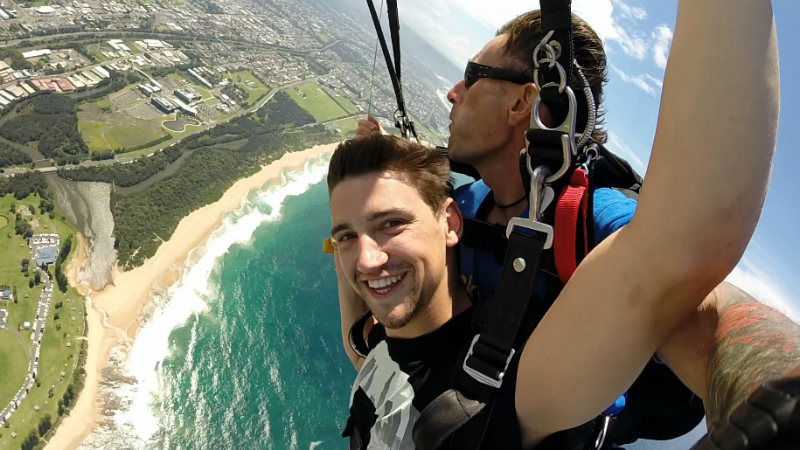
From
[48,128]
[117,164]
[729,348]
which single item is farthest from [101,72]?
[729,348]

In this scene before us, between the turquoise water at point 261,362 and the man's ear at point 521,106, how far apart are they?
15.1 m

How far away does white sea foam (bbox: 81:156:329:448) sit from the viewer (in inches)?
501

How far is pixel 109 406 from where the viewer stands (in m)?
13.0

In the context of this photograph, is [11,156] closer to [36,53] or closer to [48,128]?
[48,128]

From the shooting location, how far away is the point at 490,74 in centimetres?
159

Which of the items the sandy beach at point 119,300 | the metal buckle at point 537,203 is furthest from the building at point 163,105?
the metal buckle at point 537,203

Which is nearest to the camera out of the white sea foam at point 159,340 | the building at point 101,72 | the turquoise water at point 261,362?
the white sea foam at point 159,340

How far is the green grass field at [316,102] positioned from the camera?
3631 cm

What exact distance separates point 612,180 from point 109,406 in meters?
15.7

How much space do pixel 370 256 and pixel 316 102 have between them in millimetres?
38450

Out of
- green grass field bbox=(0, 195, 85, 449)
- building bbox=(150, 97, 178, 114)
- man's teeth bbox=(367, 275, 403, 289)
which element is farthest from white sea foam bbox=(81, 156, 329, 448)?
man's teeth bbox=(367, 275, 403, 289)

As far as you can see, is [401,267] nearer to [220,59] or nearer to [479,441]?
[479,441]

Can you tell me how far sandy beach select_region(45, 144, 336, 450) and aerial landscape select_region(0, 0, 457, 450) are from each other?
0.15ft

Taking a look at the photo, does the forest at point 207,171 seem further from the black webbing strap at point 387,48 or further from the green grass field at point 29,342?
the black webbing strap at point 387,48
